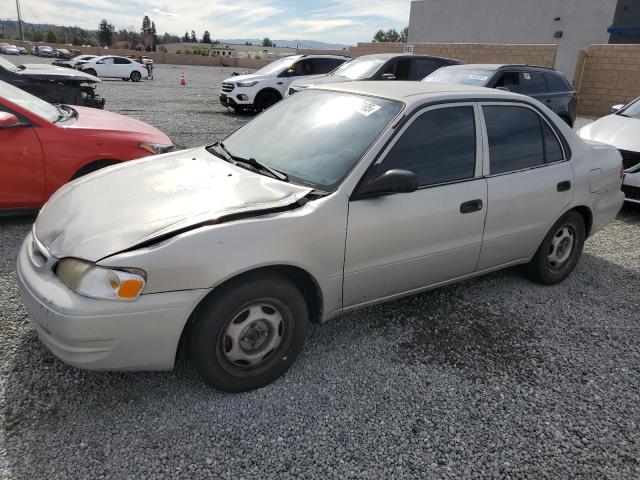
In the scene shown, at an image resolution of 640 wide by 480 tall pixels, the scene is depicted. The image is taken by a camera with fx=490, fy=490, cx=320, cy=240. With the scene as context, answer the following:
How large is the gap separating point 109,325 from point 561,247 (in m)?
3.65

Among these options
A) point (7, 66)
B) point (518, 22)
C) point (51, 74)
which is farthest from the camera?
point (518, 22)

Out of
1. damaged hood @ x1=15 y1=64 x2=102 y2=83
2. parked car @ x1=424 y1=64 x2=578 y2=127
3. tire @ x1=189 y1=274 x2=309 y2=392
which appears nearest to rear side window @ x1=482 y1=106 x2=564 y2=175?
tire @ x1=189 y1=274 x2=309 y2=392

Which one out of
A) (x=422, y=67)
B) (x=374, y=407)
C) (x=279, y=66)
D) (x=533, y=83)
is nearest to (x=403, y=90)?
(x=374, y=407)

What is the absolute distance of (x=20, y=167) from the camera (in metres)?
4.58

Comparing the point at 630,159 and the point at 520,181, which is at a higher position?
the point at 520,181

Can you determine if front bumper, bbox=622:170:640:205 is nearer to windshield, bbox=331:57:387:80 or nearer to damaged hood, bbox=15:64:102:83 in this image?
windshield, bbox=331:57:387:80

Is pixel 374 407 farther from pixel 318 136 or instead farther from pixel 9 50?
pixel 9 50

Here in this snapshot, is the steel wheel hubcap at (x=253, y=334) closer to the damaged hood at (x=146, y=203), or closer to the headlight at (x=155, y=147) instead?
the damaged hood at (x=146, y=203)

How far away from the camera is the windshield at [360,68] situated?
→ 35.6 feet

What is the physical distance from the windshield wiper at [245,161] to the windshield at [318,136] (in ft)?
0.10

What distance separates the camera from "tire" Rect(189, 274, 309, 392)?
8.07 feet

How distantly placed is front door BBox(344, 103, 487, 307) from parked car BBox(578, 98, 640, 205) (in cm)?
374

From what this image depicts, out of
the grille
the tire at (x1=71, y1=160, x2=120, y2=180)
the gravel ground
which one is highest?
the grille

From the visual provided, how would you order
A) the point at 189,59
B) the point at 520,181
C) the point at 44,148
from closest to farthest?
the point at 520,181
the point at 44,148
the point at 189,59
